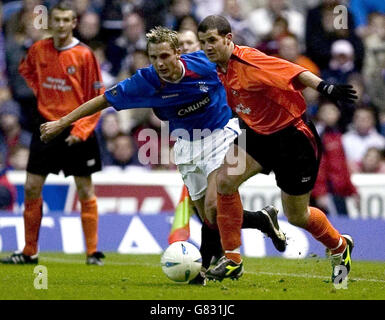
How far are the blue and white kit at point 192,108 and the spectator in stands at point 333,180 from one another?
14.9ft

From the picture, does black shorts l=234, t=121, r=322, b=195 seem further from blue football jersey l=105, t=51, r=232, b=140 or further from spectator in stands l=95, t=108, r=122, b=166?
spectator in stands l=95, t=108, r=122, b=166

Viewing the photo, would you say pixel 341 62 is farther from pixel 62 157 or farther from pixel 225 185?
pixel 225 185

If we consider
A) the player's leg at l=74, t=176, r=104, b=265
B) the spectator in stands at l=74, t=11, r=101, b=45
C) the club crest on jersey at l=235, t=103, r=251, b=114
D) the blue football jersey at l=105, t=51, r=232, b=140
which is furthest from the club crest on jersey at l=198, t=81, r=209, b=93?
the spectator in stands at l=74, t=11, r=101, b=45

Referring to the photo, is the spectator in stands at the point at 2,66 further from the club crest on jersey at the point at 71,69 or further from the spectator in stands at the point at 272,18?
the club crest on jersey at the point at 71,69

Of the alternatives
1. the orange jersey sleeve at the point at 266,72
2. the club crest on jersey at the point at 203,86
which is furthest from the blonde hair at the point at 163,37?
the orange jersey sleeve at the point at 266,72

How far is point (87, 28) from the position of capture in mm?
15688

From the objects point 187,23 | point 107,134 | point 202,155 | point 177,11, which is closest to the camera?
point 202,155

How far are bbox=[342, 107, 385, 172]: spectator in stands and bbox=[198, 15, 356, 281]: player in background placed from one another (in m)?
6.39

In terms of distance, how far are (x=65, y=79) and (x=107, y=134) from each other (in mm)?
4183

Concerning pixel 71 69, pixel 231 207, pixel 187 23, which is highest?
pixel 187 23

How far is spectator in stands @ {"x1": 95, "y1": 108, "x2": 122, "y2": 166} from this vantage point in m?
14.7

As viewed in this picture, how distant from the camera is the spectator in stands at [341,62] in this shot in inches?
603

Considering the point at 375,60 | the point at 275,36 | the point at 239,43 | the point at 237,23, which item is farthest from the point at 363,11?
the point at 239,43
